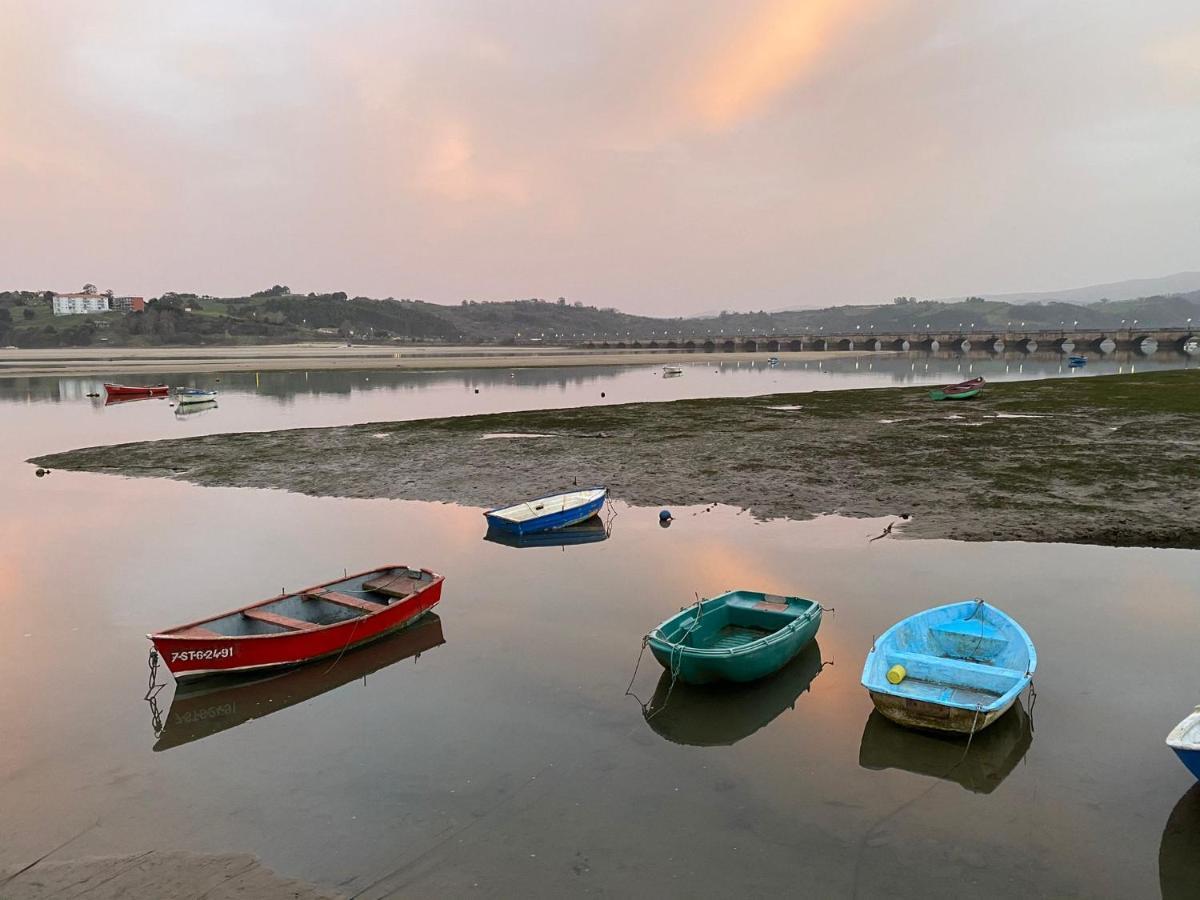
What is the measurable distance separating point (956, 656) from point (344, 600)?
11116 millimetres

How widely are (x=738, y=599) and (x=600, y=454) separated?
1935 centimetres

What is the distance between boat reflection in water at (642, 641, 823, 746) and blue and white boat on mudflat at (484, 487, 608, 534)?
9.53 metres

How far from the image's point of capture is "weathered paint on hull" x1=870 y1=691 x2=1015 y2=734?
33.3ft

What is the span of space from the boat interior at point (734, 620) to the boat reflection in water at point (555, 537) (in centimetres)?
774

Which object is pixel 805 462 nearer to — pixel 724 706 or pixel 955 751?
pixel 724 706

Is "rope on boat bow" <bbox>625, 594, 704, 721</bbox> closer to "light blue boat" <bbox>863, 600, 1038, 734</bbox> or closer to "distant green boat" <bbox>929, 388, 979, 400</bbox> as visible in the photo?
"light blue boat" <bbox>863, 600, 1038, 734</bbox>

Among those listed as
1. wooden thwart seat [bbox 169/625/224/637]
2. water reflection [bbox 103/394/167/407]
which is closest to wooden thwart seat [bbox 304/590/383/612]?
wooden thwart seat [bbox 169/625/224/637]

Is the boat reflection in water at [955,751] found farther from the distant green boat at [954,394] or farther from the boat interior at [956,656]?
the distant green boat at [954,394]

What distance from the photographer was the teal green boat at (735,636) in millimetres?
11797

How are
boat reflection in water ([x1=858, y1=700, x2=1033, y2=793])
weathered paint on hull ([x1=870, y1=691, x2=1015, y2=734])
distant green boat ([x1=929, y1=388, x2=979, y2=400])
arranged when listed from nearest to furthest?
boat reflection in water ([x1=858, y1=700, x2=1033, y2=793])
weathered paint on hull ([x1=870, y1=691, x2=1015, y2=734])
distant green boat ([x1=929, y1=388, x2=979, y2=400])

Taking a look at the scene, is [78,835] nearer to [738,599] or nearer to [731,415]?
[738,599]

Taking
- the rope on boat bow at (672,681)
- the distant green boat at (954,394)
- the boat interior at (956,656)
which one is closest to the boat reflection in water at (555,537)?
the rope on boat bow at (672,681)

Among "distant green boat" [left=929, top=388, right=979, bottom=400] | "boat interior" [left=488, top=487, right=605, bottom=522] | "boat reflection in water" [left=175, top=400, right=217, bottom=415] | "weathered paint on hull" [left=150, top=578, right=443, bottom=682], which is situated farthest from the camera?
"boat reflection in water" [left=175, top=400, right=217, bottom=415]

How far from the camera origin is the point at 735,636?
1361 cm
